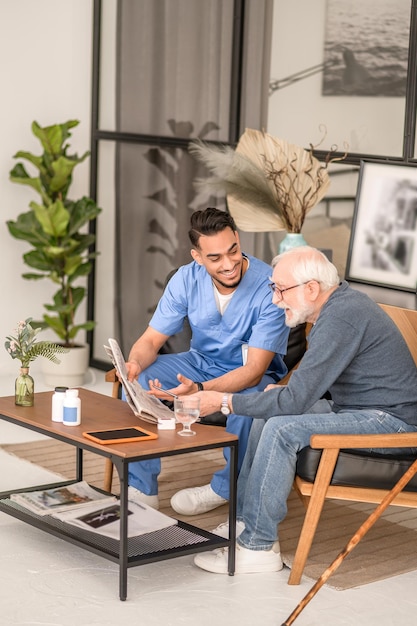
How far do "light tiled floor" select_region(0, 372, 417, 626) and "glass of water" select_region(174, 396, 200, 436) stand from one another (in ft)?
1.64

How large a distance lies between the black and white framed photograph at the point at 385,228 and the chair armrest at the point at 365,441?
1554 mm

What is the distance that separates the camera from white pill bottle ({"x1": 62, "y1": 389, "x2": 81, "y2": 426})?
12.0 ft

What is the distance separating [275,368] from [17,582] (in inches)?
54.3

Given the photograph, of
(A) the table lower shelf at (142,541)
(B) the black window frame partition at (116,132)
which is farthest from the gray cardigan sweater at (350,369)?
(B) the black window frame partition at (116,132)

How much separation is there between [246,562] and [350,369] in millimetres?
731

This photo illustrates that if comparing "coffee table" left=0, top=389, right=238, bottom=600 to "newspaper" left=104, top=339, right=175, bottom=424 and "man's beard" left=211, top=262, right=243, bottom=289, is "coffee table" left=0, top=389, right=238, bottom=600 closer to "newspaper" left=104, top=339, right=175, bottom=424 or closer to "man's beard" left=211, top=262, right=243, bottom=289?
"newspaper" left=104, top=339, right=175, bottom=424

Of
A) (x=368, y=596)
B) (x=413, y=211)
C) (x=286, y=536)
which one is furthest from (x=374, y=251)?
(x=368, y=596)

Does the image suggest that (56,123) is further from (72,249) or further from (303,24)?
(303,24)

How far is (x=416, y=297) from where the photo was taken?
16.3 ft

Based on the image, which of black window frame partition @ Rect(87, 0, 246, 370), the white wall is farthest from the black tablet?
the white wall

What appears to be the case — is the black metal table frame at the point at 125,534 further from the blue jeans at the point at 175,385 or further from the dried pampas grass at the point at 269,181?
the dried pampas grass at the point at 269,181

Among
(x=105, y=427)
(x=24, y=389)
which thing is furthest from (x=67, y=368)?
(x=105, y=427)

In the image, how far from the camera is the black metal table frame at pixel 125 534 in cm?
335

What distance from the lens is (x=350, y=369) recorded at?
3.70m
